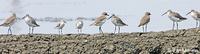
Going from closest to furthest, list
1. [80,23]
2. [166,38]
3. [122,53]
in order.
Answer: [122,53] < [166,38] < [80,23]

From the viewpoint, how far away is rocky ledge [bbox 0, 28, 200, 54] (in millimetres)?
11031

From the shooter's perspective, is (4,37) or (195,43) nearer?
(195,43)

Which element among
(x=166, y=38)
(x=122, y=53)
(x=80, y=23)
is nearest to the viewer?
(x=122, y=53)

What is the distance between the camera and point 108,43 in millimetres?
11312

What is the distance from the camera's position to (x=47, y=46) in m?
11.4

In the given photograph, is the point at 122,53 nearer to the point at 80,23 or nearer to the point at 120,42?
the point at 120,42

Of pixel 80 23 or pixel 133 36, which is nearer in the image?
pixel 133 36

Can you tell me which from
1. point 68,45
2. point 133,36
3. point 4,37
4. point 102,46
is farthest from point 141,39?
point 4,37

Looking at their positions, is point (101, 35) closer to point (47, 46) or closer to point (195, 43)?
point (47, 46)

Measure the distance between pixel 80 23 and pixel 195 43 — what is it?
5.67 meters

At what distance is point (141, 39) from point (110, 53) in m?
1.18

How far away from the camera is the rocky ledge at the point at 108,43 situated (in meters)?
11.0

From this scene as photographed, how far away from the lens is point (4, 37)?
12.2 metres

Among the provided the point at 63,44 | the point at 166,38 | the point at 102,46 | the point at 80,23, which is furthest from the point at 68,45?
the point at 80,23
